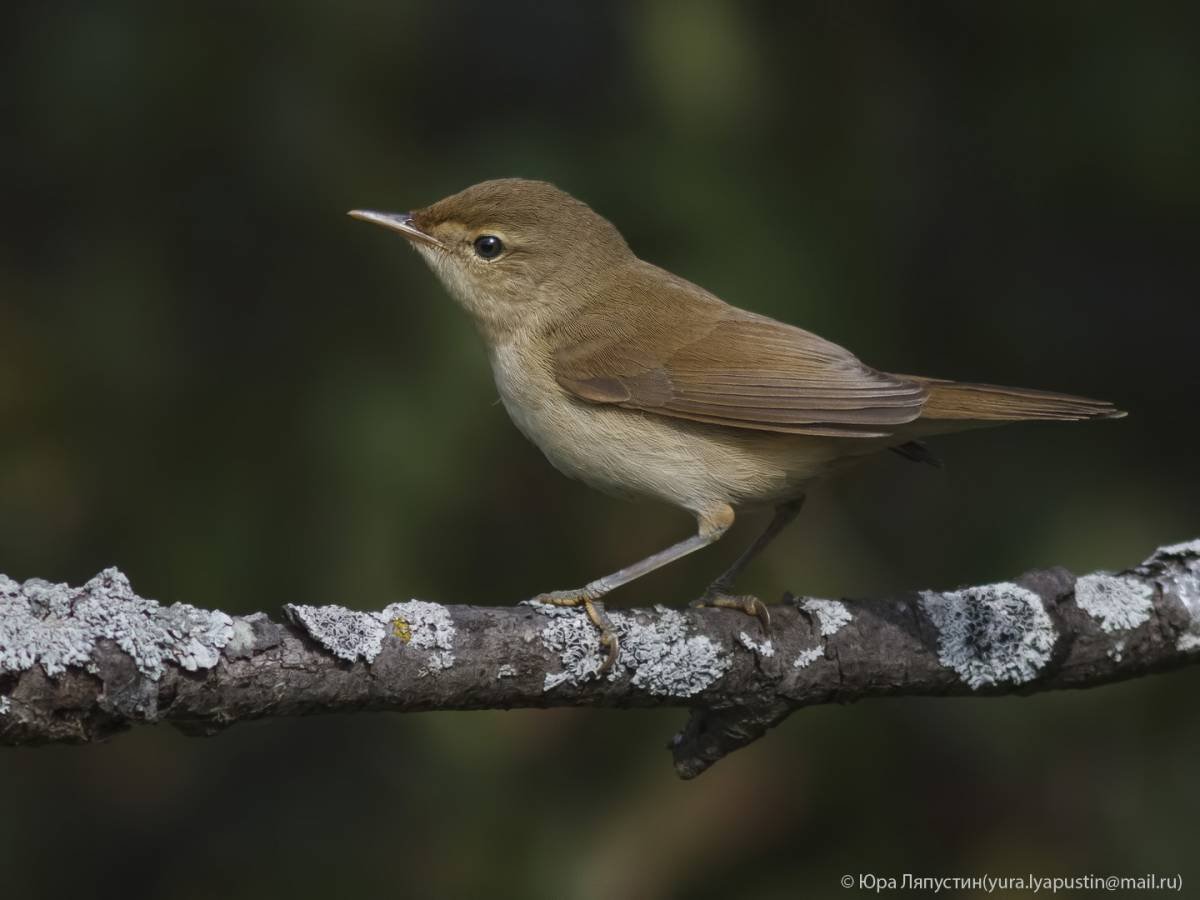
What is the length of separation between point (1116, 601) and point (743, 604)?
3.21ft

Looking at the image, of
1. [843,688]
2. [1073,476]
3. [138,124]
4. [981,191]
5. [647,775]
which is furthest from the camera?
[981,191]

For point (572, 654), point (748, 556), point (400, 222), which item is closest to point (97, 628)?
point (572, 654)

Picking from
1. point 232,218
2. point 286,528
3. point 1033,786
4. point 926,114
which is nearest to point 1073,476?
point 1033,786

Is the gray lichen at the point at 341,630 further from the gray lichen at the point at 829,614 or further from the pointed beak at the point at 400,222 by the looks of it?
the pointed beak at the point at 400,222

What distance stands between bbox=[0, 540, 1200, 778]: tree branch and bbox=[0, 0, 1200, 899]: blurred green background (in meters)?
0.57

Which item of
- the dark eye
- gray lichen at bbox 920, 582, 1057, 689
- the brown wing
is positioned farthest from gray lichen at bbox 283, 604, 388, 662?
the dark eye

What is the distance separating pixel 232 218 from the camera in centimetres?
465

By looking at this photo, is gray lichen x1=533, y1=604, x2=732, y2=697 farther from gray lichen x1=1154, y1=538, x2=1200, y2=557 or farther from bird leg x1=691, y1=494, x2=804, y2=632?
gray lichen x1=1154, y1=538, x2=1200, y2=557

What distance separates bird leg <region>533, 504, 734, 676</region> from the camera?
3141 mm

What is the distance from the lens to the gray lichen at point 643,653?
3080 millimetres

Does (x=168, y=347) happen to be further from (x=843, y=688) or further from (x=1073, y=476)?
(x=1073, y=476)

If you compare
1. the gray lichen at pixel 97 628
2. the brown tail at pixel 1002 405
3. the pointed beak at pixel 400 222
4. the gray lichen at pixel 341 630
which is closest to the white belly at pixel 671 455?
the brown tail at pixel 1002 405

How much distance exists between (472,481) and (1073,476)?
1.95 m

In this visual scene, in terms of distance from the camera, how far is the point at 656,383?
155 inches
